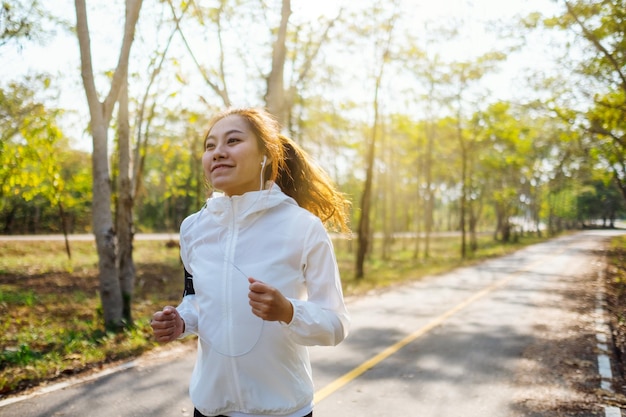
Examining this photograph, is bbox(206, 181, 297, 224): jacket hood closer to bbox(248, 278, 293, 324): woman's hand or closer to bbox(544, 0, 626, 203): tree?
bbox(248, 278, 293, 324): woman's hand

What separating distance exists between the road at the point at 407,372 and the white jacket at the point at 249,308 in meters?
3.15

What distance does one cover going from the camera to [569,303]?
12258 mm

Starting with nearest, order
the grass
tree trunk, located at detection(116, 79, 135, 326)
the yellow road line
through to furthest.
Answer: the yellow road line, the grass, tree trunk, located at detection(116, 79, 135, 326)

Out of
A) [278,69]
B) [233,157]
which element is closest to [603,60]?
[278,69]

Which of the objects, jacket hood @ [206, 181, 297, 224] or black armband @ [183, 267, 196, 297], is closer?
jacket hood @ [206, 181, 297, 224]

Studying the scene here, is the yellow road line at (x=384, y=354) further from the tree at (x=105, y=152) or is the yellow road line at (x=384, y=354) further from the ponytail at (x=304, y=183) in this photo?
the tree at (x=105, y=152)

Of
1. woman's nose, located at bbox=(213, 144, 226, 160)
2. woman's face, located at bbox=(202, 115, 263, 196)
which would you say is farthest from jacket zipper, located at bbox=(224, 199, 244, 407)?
woman's nose, located at bbox=(213, 144, 226, 160)

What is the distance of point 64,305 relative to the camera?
11.9 m

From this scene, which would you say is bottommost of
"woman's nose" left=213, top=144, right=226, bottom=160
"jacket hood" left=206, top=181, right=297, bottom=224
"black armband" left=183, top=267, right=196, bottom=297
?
"black armband" left=183, top=267, right=196, bottom=297

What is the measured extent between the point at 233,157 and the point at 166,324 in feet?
2.32

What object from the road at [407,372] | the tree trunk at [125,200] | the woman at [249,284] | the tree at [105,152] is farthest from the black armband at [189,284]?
the tree trunk at [125,200]

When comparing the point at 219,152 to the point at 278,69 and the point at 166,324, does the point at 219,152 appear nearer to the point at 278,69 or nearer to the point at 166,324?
the point at 166,324

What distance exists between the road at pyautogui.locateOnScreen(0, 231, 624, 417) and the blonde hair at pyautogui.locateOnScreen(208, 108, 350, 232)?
10.2 ft

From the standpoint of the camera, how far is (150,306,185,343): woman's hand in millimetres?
2000
